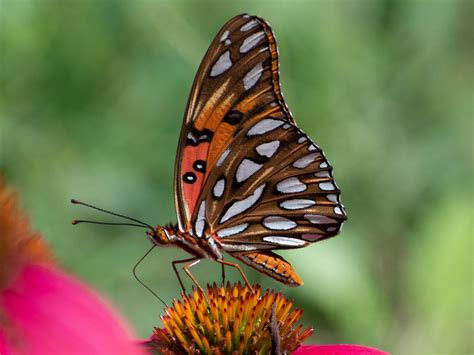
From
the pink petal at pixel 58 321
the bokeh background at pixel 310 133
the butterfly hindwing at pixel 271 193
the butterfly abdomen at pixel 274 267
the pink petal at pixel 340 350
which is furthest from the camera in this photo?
the bokeh background at pixel 310 133

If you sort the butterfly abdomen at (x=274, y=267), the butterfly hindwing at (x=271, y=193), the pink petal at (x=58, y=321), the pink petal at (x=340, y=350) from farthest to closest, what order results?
the butterfly hindwing at (x=271, y=193)
the butterfly abdomen at (x=274, y=267)
the pink petal at (x=340, y=350)
the pink petal at (x=58, y=321)

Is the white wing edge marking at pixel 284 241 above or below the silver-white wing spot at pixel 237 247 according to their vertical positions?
above

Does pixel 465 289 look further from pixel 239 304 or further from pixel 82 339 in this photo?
pixel 82 339

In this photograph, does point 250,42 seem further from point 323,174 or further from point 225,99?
point 323,174

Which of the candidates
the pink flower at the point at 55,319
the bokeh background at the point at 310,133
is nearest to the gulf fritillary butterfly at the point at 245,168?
the pink flower at the point at 55,319

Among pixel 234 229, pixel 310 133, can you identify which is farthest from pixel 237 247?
pixel 310 133

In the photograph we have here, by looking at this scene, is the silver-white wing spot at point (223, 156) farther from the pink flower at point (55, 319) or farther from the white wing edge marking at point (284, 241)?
the pink flower at point (55, 319)

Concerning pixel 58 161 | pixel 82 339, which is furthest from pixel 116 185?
pixel 82 339
